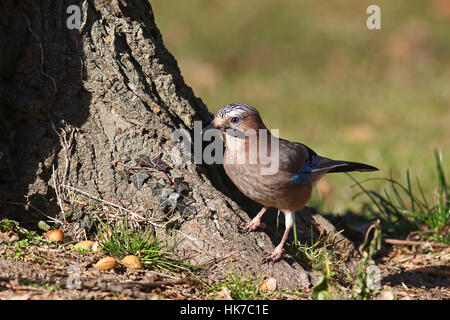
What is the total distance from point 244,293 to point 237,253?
46cm

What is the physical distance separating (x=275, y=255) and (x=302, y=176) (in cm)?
85

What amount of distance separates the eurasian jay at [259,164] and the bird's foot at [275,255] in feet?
0.67

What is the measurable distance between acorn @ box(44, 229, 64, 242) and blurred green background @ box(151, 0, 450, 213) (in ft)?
10.5

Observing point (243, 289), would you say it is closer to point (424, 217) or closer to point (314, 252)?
point (314, 252)

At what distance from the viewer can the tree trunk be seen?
4.00 m

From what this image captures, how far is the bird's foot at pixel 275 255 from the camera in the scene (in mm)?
4023

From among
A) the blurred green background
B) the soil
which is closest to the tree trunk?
the soil

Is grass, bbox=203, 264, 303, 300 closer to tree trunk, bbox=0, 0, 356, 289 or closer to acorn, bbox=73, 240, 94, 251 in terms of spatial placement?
tree trunk, bbox=0, 0, 356, 289

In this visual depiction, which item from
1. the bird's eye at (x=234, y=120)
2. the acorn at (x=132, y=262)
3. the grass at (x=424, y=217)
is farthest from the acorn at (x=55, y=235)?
the grass at (x=424, y=217)

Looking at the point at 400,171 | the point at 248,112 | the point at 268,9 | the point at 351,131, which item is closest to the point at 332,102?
the point at 351,131

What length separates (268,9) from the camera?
1340 cm

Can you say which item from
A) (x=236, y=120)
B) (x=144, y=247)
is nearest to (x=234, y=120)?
(x=236, y=120)

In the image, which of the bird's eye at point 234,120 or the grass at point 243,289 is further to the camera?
the bird's eye at point 234,120

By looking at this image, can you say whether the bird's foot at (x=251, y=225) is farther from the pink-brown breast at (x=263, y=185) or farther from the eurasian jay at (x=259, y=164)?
the pink-brown breast at (x=263, y=185)
